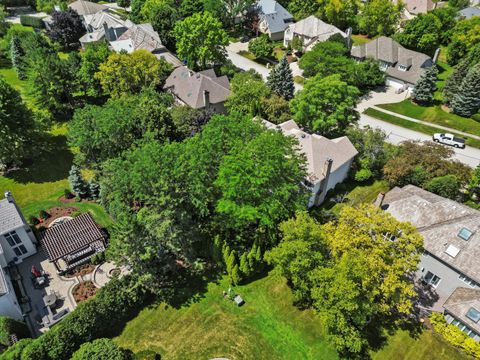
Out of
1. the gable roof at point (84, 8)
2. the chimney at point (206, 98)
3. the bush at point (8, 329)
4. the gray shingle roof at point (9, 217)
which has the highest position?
the gable roof at point (84, 8)

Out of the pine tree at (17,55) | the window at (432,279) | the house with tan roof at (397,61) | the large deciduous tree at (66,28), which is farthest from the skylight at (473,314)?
the large deciduous tree at (66,28)

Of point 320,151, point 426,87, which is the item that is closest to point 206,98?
point 320,151

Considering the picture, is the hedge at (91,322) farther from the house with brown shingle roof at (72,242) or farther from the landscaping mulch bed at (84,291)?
the house with brown shingle roof at (72,242)

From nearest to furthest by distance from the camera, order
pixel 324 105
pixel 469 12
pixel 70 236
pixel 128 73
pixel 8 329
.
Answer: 1. pixel 8 329
2. pixel 70 236
3. pixel 324 105
4. pixel 128 73
5. pixel 469 12

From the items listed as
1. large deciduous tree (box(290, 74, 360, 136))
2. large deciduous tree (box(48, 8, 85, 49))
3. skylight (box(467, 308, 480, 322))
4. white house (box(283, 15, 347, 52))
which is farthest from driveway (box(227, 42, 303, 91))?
skylight (box(467, 308, 480, 322))

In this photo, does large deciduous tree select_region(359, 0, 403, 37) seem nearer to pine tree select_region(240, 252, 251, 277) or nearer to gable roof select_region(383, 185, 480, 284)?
gable roof select_region(383, 185, 480, 284)

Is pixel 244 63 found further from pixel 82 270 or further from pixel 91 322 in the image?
pixel 91 322

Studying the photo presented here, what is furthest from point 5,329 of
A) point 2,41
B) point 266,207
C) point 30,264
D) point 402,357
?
point 2,41

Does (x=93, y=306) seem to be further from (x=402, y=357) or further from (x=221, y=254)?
(x=402, y=357)
